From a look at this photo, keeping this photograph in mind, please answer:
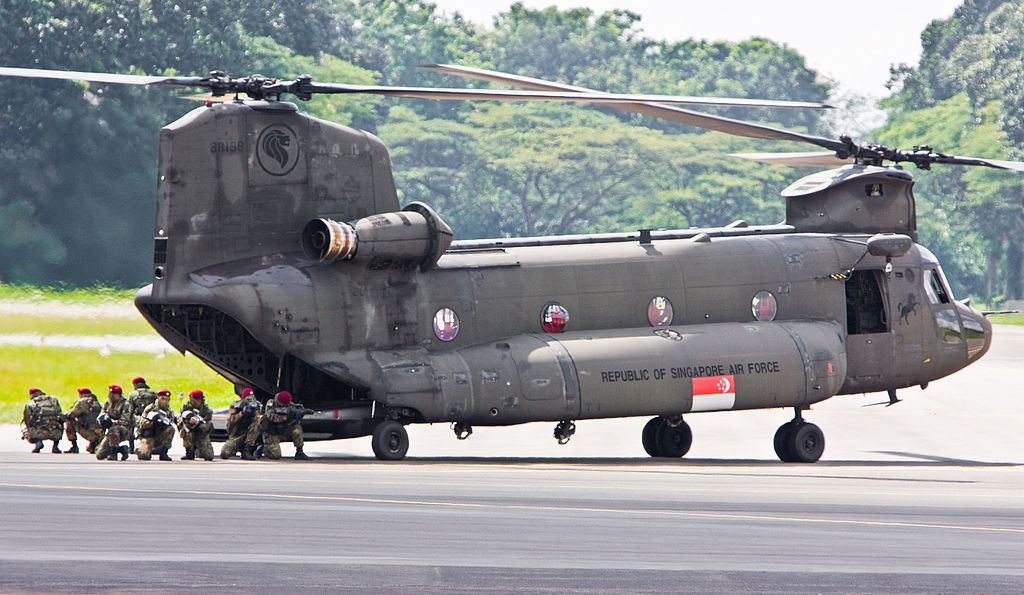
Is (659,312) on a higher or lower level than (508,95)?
lower

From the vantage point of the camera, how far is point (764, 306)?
91.2 feet

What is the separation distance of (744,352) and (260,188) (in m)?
7.60

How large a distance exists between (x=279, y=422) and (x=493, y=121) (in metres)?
98.2

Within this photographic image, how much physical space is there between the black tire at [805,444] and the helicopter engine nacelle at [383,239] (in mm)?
6414

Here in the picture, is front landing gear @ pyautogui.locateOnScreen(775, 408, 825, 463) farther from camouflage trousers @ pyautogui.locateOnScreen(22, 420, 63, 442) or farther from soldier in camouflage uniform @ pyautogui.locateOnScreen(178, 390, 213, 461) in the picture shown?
camouflage trousers @ pyautogui.locateOnScreen(22, 420, 63, 442)

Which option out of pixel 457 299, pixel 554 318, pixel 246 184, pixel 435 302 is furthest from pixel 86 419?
pixel 554 318

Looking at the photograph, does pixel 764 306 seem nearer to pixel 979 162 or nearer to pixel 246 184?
pixel 979 162

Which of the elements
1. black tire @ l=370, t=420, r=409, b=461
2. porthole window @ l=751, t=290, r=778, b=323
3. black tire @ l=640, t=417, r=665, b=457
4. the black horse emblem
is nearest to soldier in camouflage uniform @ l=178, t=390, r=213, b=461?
black tire @ l=370, t=420, r=409, b=461

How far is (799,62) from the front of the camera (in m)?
161

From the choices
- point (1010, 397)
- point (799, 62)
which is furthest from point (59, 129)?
point (799, 62)

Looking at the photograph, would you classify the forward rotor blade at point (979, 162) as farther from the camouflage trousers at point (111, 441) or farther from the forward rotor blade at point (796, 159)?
the camouflage trousers at point (111, 441)

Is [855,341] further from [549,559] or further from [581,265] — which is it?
[549,559]

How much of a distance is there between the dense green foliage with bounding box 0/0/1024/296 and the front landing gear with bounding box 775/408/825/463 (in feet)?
62.8

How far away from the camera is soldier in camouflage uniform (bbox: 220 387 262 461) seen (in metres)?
24.3
